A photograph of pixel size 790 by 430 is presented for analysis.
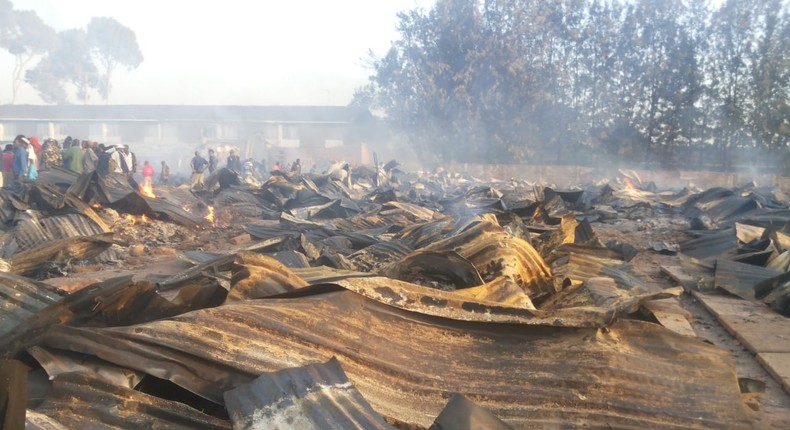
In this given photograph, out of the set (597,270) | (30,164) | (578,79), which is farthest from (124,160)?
(578,79)

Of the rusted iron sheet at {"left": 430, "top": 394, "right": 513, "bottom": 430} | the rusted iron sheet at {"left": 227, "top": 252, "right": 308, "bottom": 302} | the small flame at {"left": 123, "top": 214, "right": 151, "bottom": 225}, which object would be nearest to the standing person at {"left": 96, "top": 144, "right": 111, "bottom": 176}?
the small flame at {"left": 123, "top": 214, "right": 151, "bottom": 225}

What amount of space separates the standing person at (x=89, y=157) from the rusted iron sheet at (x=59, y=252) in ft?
18.8

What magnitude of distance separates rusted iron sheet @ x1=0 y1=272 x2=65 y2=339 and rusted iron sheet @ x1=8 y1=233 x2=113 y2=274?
2725 millimetres

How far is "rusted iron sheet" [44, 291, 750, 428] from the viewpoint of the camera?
1.96 m

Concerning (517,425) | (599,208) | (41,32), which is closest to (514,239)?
(517,425)

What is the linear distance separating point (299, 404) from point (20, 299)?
1.58 meters

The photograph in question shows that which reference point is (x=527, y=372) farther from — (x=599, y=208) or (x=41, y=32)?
(x=41, y=32)

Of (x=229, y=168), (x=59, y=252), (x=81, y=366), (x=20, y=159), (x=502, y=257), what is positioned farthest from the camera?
(x=229, y=168)

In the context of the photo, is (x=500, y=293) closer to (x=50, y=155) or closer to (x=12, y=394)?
(x=12, y=394)

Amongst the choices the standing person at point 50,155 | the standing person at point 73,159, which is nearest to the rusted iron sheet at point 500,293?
the standing person at point 73,159

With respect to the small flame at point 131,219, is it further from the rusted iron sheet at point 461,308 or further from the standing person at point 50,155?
the rusted iron sheet at point 461,308

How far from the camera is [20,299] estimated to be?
2.54m

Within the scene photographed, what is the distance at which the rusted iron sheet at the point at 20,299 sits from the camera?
7.86 feet

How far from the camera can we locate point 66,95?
5253cm
